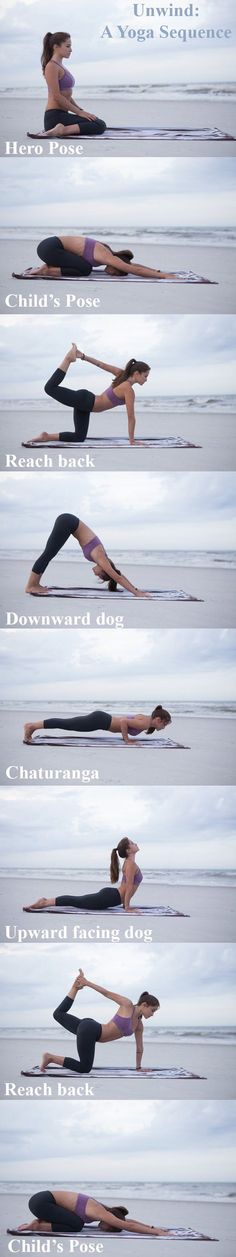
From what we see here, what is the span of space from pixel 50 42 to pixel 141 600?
1.14 metres

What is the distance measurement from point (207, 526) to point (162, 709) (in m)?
0.39

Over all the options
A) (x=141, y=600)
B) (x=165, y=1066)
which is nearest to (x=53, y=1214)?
(x=165, y=1066)

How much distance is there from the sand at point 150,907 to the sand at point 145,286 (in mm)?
1182

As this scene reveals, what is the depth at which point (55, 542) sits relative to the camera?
343 centimetres

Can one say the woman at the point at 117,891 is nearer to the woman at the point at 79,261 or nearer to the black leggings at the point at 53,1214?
the black leggings at the point at 53,1214

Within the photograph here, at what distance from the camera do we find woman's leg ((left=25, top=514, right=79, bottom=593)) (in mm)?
3422

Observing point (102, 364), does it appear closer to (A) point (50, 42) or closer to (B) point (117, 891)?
(A) point (50, 42)

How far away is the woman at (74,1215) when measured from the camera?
3441 millimetres

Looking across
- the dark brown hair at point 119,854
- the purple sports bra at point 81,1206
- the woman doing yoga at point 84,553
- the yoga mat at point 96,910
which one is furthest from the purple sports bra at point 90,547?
the purple sports bra at point 81,1206

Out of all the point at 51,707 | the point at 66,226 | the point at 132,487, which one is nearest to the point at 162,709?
the point at 51,707

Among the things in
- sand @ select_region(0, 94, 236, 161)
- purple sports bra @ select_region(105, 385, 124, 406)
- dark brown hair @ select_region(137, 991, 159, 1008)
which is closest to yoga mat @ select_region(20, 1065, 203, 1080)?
dark brown hair @ select_region(137, 991, 159, 1008)

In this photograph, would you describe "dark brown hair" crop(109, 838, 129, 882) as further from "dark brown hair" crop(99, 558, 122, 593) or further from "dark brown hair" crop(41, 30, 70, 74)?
"dark brown hair" crop(41, 30, 70, 74)

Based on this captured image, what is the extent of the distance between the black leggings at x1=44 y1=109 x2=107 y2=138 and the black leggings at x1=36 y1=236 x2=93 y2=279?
0.23 meters

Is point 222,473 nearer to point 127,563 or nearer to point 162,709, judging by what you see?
point 127,563
